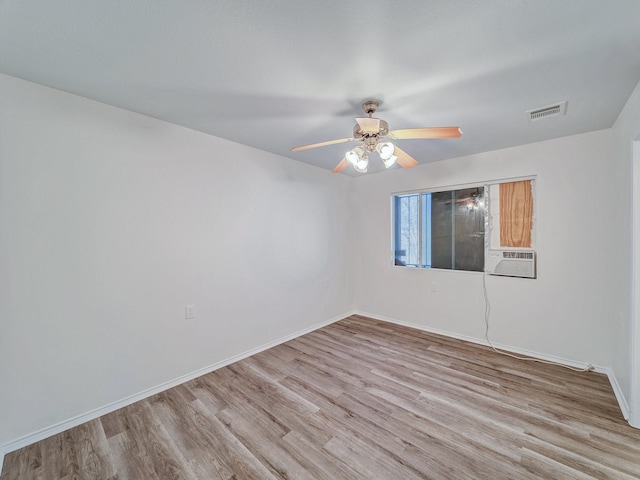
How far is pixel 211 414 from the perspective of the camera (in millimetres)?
2039

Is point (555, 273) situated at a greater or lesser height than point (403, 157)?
lesser

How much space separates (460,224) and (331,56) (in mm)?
2878

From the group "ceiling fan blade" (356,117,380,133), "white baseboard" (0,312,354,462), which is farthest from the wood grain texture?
"white baseboard" (0,312,354,462)

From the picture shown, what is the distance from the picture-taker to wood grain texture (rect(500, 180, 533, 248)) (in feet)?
9.82

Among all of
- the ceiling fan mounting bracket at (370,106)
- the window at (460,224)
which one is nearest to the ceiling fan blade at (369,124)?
the ceiling fan mounting bracket at (370,106)

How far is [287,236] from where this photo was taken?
11.3ft

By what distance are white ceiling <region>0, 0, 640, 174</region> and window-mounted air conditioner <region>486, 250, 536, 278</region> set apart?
4.67 ft

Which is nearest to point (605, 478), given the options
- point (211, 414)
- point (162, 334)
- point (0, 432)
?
point (211, 414)

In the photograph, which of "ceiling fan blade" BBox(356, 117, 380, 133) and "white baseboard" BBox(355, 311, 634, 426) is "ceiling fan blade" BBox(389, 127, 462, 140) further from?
"white baseboard" BBox(355, 311, 634, 426)

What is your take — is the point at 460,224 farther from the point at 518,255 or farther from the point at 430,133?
the point at 430,133

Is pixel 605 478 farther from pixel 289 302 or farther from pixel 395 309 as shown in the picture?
pixel 289 302

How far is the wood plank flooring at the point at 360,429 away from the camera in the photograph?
1.57 m

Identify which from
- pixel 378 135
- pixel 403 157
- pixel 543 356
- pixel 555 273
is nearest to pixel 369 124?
pixel 378 135

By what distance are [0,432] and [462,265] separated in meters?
4.47
